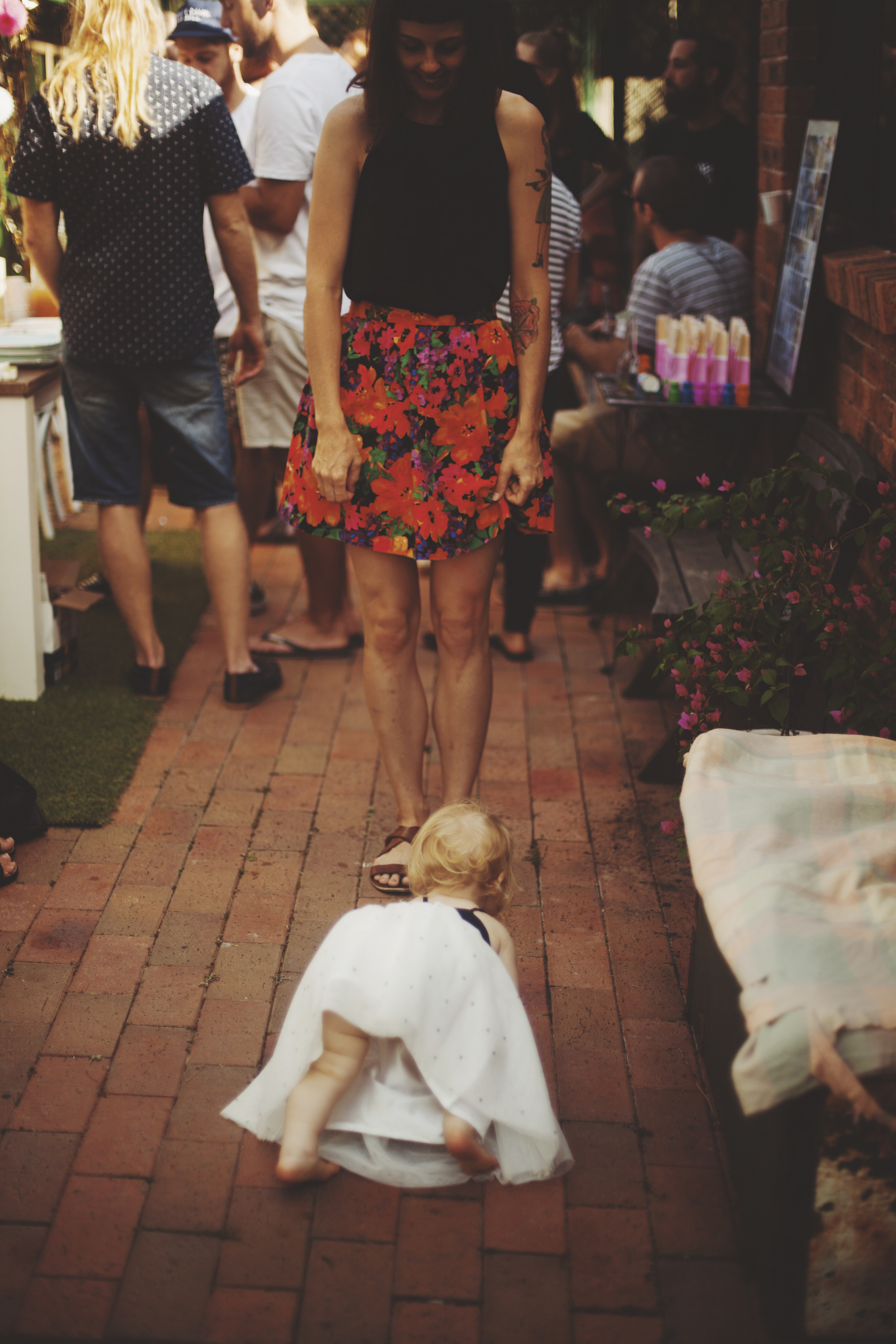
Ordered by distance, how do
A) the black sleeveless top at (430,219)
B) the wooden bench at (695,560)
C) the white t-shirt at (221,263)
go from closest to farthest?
1. the black sleeveless top at (430,219)
2. the wooden bench at (695,560)
3. the white t-shirt at (221,263)

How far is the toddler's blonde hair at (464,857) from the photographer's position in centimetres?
218

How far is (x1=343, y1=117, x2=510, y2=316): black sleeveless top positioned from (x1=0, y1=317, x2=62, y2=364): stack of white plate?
5.23 feet

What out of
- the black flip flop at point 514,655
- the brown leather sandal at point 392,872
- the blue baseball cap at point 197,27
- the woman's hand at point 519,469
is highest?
the blue baseball cap at point 197,27

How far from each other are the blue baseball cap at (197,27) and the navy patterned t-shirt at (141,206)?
78cm

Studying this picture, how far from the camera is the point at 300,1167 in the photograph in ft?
6.51

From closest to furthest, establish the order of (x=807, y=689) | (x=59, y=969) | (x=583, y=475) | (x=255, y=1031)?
(x=255, y=1031) < (x=59, y=969) < (x=807, y=689) < (x=583, y=475)

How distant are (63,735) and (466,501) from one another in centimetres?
162

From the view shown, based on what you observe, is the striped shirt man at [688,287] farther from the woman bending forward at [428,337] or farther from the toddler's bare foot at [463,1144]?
the toddler's bare foot at [463,1144]

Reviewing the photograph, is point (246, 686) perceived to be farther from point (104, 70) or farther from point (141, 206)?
point (104, 70)

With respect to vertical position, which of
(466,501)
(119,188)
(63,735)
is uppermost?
(119,188)

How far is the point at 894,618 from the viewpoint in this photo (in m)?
2.70

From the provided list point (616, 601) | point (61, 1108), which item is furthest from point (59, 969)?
point (616, 601)

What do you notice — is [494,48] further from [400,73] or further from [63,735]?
[63,735]

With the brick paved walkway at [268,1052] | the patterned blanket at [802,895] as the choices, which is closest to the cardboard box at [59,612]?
the brick paved walkway at [268,1052]
